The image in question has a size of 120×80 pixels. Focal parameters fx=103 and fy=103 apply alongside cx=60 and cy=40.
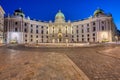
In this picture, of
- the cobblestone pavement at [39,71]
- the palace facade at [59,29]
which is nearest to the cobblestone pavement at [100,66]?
the cobblestone pavement at [39,71]

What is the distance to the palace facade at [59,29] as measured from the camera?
50344 millimetres

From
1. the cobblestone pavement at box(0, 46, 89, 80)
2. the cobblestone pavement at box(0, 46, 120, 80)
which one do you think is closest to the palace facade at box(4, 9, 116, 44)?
the cobblestone pavement at box(0, 46, 120, 80)

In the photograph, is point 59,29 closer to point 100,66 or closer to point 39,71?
point 100,66

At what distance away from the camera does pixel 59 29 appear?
62250mm

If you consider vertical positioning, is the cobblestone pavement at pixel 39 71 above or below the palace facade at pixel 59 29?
below

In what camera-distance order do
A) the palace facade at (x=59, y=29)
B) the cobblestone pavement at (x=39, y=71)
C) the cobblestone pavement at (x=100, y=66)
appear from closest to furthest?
the cobblestone pavement at (x=39, y=71) < the cobblestone pavement at (x=100, y=66) < the palace facade at (x=59, y=29)

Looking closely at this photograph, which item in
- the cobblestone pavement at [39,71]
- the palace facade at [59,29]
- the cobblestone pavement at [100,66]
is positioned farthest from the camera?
the palace facade at [59,29]

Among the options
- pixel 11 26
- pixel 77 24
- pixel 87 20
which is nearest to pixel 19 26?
pixel 11 26

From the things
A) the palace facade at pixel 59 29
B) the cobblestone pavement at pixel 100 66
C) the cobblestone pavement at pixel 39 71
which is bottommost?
the cobblestone pavement at pixel 100 66

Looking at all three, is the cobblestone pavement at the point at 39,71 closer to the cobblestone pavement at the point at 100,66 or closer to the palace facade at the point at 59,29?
the cobblestone pavement at the point at 100,66

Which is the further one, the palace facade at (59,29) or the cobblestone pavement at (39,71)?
the palace facade at (59,29)

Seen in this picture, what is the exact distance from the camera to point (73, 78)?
4.04m

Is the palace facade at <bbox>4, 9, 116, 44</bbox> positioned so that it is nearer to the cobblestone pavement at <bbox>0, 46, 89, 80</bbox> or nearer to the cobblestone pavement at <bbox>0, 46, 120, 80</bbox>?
the cobblestone pavement at <bbox>0, 46, 120, 80</bbox>

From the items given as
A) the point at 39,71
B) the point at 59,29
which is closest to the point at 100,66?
the point at 39,71
